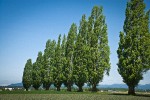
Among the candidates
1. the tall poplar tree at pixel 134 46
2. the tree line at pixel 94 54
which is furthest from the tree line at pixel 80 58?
the tall poplar tree at pixel 134 46

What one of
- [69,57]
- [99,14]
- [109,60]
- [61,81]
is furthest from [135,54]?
[61,81]

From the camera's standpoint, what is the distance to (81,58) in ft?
175

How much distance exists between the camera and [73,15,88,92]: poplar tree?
50.5 meters

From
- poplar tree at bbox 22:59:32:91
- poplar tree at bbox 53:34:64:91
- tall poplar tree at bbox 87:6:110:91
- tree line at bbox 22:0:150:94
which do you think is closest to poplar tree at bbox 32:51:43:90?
tree line at bbox 22:0:150:94

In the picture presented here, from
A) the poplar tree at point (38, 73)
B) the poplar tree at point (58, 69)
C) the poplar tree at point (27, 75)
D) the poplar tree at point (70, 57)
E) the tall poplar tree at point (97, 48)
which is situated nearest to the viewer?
the tall poplar tree at point (97, 48)

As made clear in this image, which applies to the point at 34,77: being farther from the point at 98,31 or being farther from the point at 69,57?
the point at 98,31

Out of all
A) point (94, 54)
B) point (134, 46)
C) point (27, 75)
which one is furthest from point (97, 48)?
point (27, 75)

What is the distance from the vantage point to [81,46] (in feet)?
182

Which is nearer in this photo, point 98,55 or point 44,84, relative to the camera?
point 98,55

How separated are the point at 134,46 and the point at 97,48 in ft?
38.2

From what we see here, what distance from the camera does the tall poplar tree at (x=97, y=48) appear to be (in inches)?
1823

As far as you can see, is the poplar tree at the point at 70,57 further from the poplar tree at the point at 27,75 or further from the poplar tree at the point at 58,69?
the poplar tree at the point at 27,75

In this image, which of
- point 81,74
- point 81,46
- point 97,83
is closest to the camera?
point 97,83

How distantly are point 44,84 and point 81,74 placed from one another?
23.7 m
